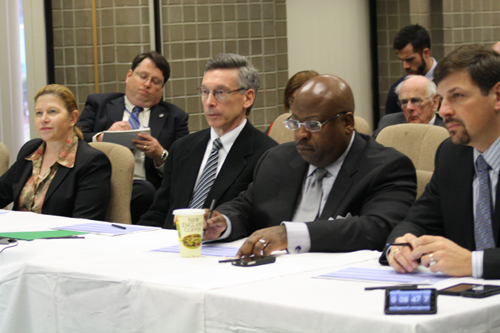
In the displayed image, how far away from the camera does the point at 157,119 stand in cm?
434

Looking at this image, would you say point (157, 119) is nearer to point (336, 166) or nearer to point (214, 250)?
point (336, 166)

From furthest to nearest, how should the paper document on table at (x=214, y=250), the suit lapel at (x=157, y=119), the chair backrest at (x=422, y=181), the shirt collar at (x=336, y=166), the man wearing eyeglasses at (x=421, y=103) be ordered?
the suit lapel at (x=157, y=119)
the man wearing eyeglasses at (x=421, y=103)
the chair backrest at (x=422, y=181)
the shirt collar at (x=336, y=166)
the paper document on table at (x=214, y=250)

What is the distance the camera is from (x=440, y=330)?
43.1 inches

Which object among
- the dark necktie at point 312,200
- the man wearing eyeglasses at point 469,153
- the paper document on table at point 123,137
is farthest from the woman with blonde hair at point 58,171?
the man wearing eyeglasses at point 469,153

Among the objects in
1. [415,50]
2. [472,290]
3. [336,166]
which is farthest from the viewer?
[415,50]

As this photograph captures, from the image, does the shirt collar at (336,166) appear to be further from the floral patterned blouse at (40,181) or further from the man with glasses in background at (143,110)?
the man with glasses in background at (143,110)

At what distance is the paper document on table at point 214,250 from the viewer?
6.07 ft

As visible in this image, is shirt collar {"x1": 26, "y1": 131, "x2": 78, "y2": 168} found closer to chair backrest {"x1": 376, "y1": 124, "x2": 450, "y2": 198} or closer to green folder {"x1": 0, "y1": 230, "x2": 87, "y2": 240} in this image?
green folder {"x1": 0, "y1": 230, "x2": 87, "y2": 240}

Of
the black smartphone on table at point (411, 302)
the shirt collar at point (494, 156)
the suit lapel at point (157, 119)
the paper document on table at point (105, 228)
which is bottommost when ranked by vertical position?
the paper document on table at point (105, 228)

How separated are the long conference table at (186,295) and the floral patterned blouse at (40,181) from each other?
1.21m

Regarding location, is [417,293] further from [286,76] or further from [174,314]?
[286,76]

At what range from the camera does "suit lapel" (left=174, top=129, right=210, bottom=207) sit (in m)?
2.87

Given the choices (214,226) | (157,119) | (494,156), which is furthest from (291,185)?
(157,119)

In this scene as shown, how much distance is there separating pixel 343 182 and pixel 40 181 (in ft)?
5.96
